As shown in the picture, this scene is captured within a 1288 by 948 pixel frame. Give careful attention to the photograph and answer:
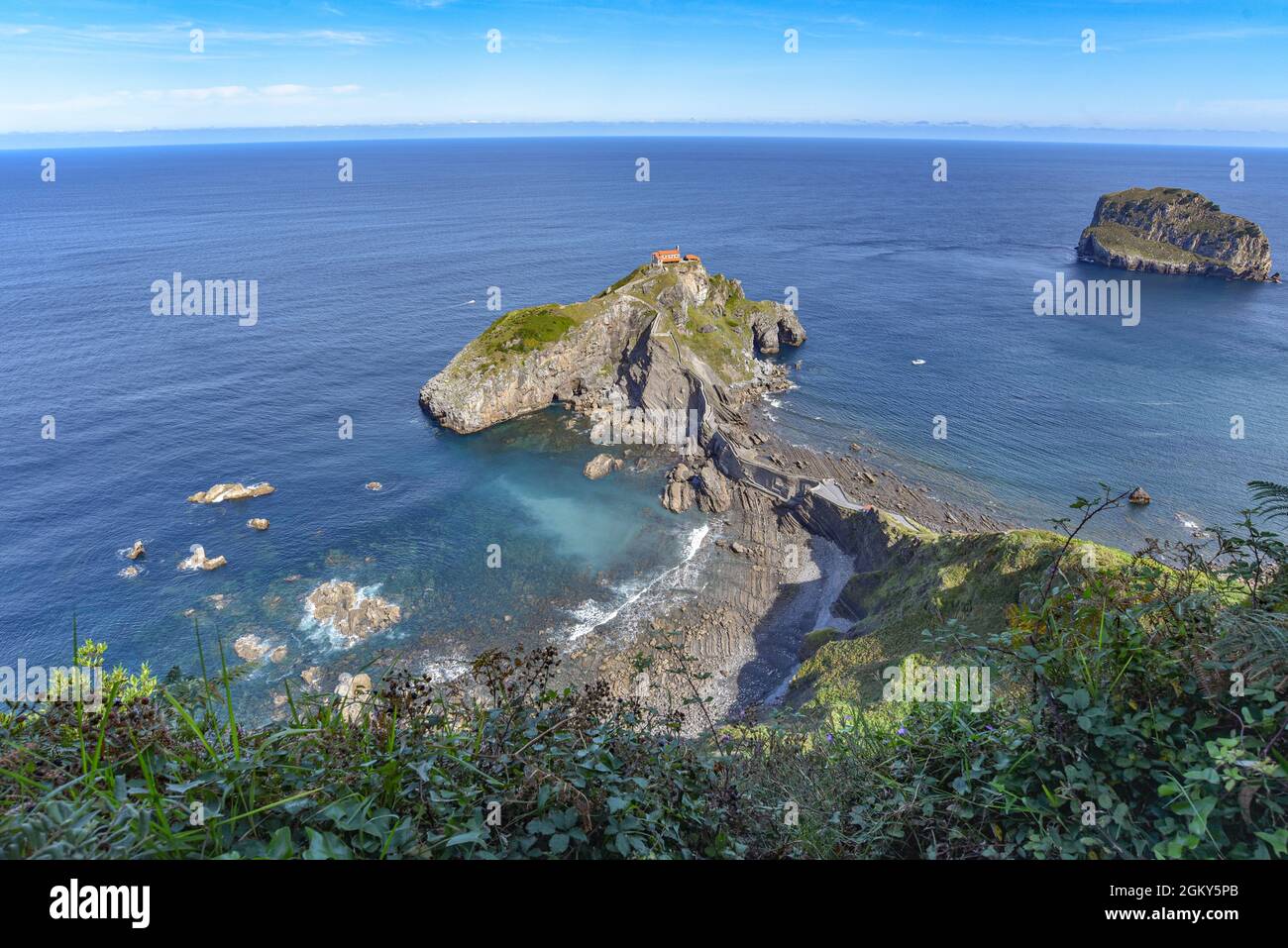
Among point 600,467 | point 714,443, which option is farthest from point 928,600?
point 600,467

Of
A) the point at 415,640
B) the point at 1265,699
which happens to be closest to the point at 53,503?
the point at 415,640

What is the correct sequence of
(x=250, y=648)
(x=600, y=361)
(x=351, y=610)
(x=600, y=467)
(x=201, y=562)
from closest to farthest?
1. (x=250, y=648)
2. (x=351, y=610)
3. (x=201, y=562)
4. (x=600, y=467)
5. (x=600, y=361)

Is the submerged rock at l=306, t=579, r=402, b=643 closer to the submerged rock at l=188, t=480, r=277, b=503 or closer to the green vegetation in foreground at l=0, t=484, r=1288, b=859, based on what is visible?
the submerged rock at l=188, t=480, r=277, b=503

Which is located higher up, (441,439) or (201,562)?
(441,439)

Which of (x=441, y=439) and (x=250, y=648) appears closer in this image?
(x=250, y=648)

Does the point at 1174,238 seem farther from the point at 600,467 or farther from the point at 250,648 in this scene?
the point at 250,648

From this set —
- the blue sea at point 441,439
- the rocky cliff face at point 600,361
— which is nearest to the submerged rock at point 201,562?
the blue sea at point 441,439

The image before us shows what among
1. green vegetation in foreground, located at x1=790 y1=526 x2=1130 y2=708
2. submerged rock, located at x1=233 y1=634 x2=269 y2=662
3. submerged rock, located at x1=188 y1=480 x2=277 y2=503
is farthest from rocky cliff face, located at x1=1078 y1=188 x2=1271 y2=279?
submerged rock, located at x1=233 y1=634 x2=269 y2=662
